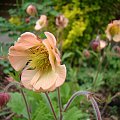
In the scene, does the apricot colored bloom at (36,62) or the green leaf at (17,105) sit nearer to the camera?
the apricot colored bloom at (36,62)

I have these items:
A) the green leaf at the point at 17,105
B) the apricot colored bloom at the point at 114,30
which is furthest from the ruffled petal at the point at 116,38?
the green leaf at the point at 17,105

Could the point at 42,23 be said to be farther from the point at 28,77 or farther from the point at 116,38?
the point at 28,77

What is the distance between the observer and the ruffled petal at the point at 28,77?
1.48m

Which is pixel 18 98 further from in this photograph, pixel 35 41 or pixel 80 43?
pixel 80 43

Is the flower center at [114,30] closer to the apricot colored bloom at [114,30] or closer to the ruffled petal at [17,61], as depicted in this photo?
the apricot colored bloom at [114,30]

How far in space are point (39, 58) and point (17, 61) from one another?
91 mm

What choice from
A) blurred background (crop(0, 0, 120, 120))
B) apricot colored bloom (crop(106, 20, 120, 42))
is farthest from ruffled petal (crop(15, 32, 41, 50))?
blurred background (crop(0, 0, 120, 120))

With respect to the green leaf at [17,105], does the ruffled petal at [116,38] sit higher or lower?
higher

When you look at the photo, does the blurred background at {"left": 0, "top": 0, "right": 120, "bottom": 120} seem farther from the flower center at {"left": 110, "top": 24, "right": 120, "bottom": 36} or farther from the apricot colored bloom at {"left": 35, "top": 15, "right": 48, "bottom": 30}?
the flower center at {"left": 110, "top": 24, "right": 120, "bottom": 36}

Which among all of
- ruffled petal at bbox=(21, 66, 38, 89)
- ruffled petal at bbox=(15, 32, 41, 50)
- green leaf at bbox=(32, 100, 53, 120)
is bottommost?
green leaf at bbox=(32, 100, 53, 120)

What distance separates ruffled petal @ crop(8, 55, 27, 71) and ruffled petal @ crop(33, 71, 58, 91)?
0.31 ft

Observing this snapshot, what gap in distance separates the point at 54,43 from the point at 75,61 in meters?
2.91

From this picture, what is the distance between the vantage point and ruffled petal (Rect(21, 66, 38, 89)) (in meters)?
1.48

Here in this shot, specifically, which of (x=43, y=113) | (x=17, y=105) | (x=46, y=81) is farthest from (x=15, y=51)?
(x=17, y=105)
